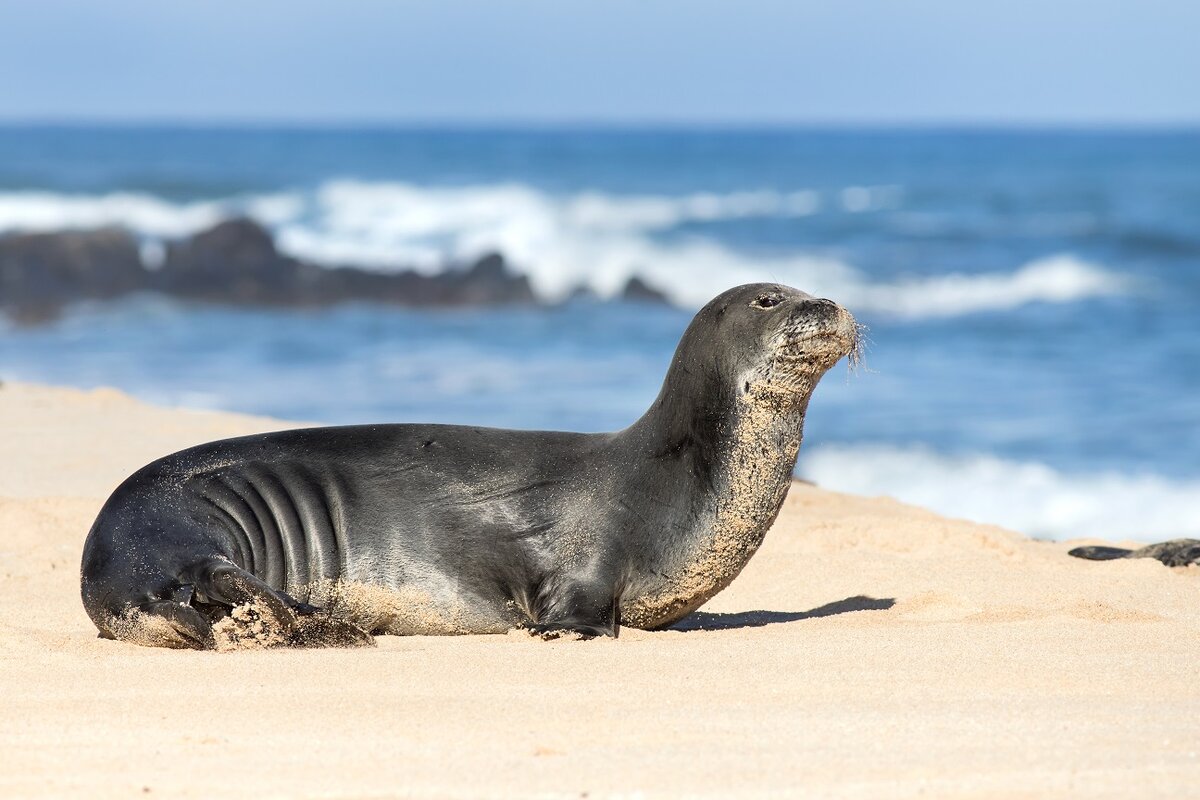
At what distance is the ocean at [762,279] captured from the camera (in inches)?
535

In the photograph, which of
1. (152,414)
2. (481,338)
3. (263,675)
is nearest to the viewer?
(263,675)

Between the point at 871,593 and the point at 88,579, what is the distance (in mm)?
3023

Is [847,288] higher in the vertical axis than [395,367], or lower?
higher

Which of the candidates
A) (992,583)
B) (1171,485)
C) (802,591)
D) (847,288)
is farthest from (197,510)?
(847,288)

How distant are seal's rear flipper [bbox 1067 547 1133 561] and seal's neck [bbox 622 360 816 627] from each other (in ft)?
9.22

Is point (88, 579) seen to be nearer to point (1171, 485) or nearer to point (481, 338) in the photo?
point (1171, 485)

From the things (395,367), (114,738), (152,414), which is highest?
(395,367)

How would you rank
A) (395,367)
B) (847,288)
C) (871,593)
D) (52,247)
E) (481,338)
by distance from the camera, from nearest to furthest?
(871,593)
(395,367)
(481,338)
(847,288)
(52,247)

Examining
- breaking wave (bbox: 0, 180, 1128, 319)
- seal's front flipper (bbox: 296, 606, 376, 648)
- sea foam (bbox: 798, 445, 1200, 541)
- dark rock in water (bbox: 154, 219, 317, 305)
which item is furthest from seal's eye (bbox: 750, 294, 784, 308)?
dark rock in water (bbox: 154, 219, 317, 305)

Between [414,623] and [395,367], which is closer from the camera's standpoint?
[414,623]

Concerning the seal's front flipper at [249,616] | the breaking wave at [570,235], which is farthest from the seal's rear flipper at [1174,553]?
the breaking wave at [570,235]

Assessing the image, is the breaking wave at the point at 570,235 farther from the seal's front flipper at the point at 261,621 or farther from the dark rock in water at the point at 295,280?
the seal's front flipper at the point at 261,621

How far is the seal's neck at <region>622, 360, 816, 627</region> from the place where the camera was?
18.3ft

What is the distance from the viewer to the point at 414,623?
562 centimetres
